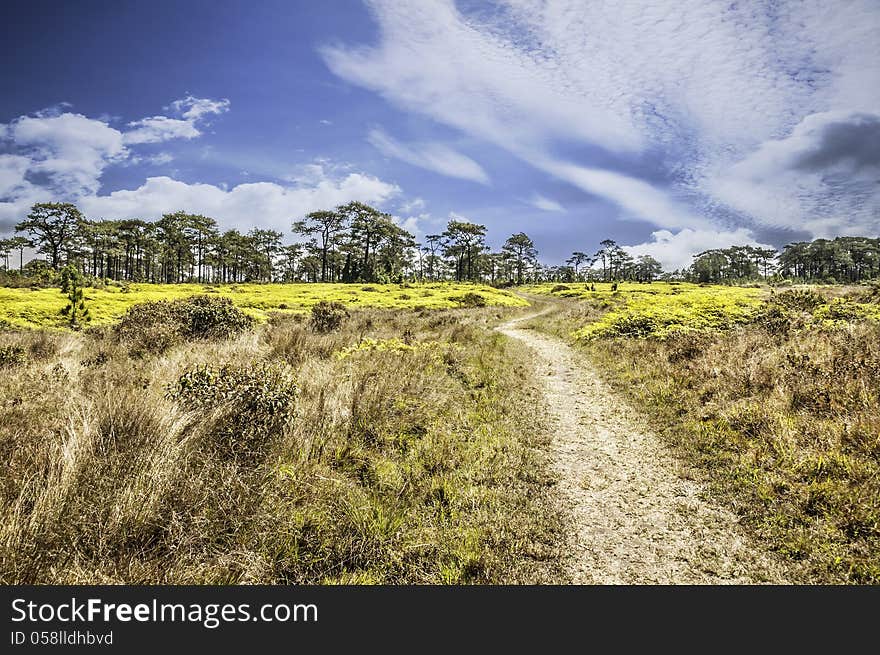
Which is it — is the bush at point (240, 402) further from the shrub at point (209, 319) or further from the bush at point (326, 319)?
the bush at point (326, 319)

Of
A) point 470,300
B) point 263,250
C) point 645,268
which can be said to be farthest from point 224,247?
point 645,268

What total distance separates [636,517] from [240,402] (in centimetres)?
509

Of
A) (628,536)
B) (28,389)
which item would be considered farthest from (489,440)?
(28,389)

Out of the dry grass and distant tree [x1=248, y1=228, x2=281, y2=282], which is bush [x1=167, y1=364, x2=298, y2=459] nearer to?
the dry grass

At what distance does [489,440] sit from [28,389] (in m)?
6.74

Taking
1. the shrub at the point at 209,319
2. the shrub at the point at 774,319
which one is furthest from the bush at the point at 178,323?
the shrub at the point at 774,319

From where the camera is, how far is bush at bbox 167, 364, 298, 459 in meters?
4.45

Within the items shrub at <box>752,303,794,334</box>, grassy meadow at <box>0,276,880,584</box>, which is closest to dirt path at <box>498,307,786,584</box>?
grassy meadow at <box>0,276,880,584</box>

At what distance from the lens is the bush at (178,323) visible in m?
10.4

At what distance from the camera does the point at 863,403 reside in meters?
5.84

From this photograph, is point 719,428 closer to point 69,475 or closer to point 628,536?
point 628,536

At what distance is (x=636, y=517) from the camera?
429cm

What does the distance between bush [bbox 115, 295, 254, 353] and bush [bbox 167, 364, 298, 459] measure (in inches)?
231

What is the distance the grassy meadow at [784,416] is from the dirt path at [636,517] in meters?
0.37
